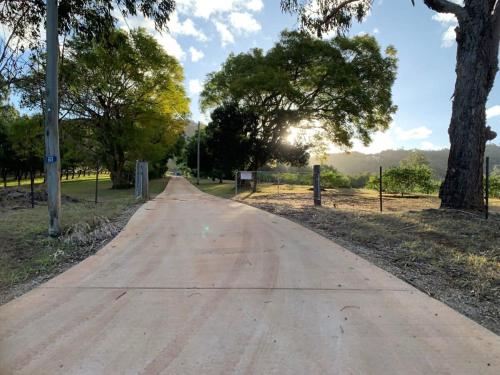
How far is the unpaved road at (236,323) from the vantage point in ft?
8.31

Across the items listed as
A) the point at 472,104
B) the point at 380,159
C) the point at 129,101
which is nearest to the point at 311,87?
the point at 129,101

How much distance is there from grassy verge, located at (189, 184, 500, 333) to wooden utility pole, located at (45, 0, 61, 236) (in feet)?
17.7

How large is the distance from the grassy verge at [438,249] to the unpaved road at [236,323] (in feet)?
1.11

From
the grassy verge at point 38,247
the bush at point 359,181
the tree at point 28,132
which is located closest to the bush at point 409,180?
the bush at point 359,181

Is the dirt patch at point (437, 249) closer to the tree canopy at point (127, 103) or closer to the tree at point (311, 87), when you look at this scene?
the tree at point (311, 87)

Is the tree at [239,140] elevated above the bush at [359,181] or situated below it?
above

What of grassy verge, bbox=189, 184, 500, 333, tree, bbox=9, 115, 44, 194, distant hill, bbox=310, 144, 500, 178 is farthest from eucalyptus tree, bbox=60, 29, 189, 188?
distant hill, bbox=310, 144, 500, 178

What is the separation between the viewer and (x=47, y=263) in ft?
17.1

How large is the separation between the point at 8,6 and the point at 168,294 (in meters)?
9.70

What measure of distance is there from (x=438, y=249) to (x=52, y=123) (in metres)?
7.29

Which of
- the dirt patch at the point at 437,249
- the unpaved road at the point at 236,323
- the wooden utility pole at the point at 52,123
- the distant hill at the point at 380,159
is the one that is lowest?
the unpaved road at the point at 236,323

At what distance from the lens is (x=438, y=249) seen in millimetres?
5684

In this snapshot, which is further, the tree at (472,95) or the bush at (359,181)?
the bush at (359,181)

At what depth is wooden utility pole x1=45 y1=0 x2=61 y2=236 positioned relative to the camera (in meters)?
6.75
